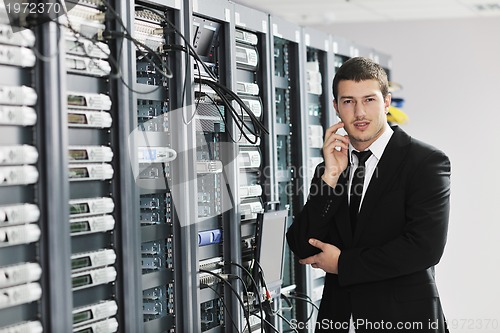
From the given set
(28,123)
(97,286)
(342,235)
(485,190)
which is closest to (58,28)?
(28,123)

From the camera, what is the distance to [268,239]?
3.22 metres

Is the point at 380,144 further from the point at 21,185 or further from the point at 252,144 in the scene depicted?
the point at 21,185

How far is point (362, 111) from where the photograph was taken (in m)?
2.69

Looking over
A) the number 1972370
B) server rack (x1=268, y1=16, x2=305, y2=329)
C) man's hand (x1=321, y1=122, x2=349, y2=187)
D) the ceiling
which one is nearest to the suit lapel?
man's hand (x1=321, y1=122, x2=349, y2=187)

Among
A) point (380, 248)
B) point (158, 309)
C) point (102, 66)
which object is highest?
point (102, 66)

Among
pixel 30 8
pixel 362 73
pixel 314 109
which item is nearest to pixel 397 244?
pixel 362 73

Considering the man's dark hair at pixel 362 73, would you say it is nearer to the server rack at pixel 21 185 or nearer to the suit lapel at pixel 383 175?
the suit lapel at pixel 383 175

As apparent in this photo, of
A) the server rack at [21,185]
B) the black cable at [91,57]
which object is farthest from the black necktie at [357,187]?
the server rack at [21,185]

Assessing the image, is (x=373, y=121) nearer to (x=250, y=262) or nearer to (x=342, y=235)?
(x=342, y=235)

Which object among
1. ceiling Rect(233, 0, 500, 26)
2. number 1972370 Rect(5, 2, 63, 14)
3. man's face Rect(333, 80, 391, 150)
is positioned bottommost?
man's face Rect(333, 80, 391, 150)

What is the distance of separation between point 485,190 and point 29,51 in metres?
4.99

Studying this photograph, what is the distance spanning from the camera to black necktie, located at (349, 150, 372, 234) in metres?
2.71

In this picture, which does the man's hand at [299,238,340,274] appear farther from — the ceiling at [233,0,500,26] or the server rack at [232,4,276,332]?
the ceiling at [233,0,500,26]

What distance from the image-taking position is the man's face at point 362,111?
269 centimetres
